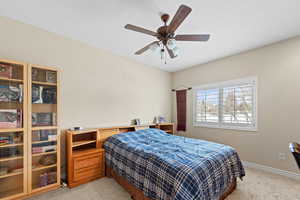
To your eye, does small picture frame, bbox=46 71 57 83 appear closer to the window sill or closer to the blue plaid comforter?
the blue plaid comforter

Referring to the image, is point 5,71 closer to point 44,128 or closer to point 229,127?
point 44,128

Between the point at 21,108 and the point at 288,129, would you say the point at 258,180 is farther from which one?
the point at 21,108

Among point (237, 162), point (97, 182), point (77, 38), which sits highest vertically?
point (77, 38)

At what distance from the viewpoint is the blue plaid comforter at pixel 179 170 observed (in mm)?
1367

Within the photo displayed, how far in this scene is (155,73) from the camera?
14.0ft

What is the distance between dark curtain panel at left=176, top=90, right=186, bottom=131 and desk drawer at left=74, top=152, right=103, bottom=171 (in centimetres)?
267

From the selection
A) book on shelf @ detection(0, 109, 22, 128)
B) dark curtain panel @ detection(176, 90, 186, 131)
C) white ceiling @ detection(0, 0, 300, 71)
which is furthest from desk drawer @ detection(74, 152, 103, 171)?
dark curtain panel @ detection(176, 90, 186, 131)

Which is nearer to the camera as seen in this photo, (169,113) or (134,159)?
(134,159)

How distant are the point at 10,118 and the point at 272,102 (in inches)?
181

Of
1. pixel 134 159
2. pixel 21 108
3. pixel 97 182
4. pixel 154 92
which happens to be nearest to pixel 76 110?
pixel 21 108

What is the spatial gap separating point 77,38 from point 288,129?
14.7 feet

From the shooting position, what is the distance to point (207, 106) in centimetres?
378

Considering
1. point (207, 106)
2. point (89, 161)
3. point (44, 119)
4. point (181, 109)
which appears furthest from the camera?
point (181, 109)

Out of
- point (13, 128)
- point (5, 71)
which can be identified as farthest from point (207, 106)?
point (5, 71)
